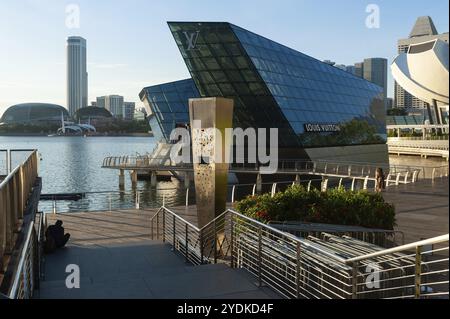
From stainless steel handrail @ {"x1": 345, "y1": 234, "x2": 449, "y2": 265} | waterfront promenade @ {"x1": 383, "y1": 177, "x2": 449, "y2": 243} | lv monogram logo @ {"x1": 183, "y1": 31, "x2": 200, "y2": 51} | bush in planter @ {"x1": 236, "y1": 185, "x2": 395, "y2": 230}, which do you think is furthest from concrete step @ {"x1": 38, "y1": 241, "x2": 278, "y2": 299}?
lv monogram logo @ {"x1": 183, "y1": 31, "x2": 200, "y2": 51}

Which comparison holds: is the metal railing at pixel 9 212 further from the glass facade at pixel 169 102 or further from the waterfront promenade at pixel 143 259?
the glass facade at pixel 169 102

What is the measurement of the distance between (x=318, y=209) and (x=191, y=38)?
97.6 feet

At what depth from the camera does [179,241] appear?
10.6 meters

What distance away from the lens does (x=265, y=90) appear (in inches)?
1469

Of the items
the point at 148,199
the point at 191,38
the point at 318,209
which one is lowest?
the point at 148,199

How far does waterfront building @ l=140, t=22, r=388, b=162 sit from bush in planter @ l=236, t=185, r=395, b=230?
90.3ft

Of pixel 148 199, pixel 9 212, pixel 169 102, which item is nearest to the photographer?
pixel 9 212

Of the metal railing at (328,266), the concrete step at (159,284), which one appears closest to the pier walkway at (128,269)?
the concrete step at (159,284)

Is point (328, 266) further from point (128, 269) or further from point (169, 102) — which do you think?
point (169, 102)

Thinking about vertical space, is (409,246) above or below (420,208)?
above

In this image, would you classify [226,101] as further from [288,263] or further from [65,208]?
[65,208]

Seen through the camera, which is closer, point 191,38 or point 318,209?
point 318,209

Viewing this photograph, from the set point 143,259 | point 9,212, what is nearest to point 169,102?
point 143,259

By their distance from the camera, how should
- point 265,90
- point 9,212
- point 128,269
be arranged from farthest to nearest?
point 265,90
point 128,269
point 9,212
